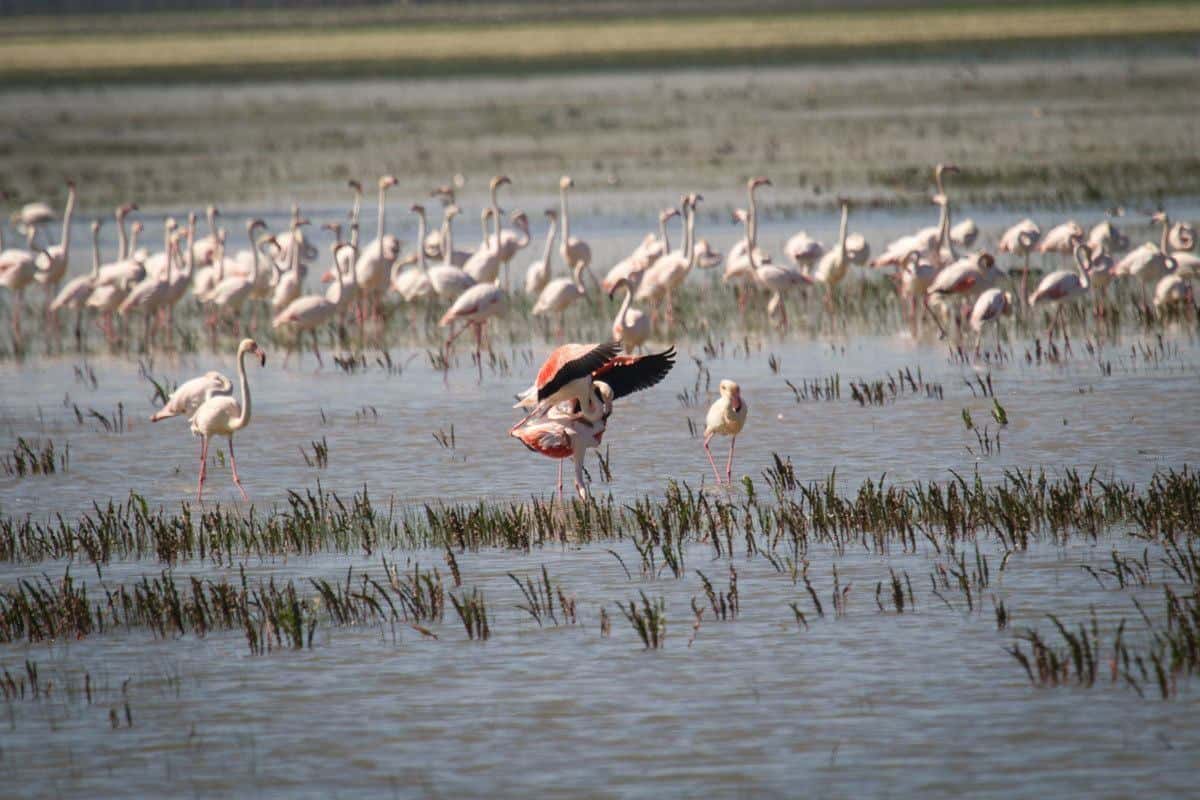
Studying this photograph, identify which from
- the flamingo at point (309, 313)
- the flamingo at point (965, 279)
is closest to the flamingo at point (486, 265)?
the flamingo at point (309, 313)

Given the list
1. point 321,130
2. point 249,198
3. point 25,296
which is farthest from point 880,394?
point 321,130

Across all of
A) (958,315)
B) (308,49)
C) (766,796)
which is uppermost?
(308,49)

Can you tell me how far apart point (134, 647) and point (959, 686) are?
3.45 meters

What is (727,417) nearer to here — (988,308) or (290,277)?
(988,308)

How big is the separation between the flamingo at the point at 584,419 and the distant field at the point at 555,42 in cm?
7202

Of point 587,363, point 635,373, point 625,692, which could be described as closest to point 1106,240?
point 635,373

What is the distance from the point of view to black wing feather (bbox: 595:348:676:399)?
11.5 meters

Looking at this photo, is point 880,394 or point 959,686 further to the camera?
point 880,394

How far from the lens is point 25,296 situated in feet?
82.8

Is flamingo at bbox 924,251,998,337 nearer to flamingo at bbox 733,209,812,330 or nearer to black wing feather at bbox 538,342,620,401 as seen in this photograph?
flamingo at bbox 733,209,812,330

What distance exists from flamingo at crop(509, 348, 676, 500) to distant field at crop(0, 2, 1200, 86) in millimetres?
72024

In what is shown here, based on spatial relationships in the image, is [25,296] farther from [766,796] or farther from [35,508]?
[766,796]

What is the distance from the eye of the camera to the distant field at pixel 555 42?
8738 cm

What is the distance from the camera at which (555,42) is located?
336 ft
